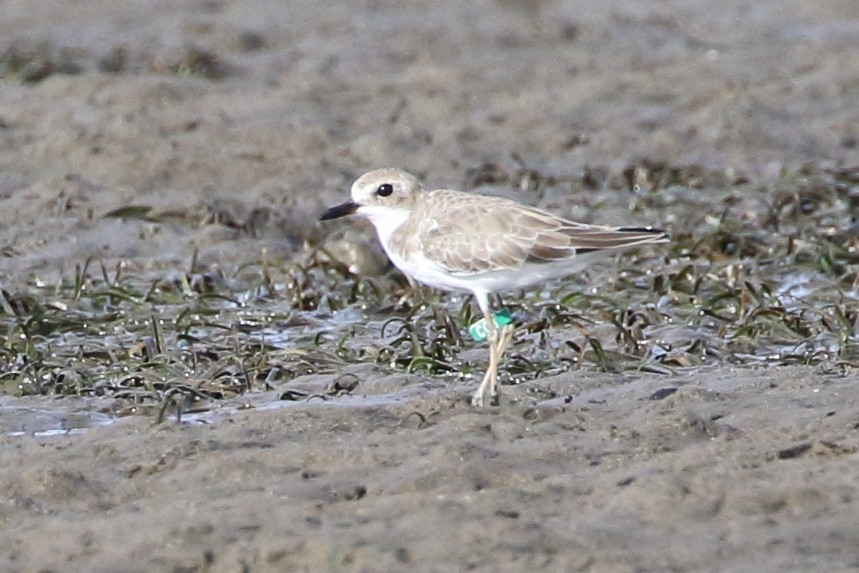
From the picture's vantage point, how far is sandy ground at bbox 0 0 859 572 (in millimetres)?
5398

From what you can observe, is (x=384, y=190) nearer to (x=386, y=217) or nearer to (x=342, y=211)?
(x=386, y=217)

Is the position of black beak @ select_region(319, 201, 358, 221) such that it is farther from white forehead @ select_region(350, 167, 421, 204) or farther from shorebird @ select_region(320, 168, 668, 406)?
shorebird @ select_region(320, 168, 668, 406)

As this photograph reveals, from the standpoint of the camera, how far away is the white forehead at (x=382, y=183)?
7.93 metres

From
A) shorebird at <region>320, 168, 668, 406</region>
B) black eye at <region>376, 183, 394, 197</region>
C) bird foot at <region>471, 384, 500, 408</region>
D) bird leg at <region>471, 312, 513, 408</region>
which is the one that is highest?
black eye at <region>376, 183, 394, 197</region>

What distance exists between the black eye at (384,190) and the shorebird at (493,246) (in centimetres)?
25

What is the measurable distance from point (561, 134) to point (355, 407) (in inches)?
236

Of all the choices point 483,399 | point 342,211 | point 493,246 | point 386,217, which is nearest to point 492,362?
point 483,399

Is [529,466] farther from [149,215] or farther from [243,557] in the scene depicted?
[149,215]

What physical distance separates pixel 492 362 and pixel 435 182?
458cm

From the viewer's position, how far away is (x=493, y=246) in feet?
24.2

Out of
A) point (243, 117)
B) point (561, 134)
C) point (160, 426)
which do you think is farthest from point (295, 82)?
point (160, 426)

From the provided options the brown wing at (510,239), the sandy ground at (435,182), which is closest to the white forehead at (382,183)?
the brown wing at (510,239)

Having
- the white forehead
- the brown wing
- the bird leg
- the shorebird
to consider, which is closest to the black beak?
the white forehead

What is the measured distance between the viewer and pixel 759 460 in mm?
6000
